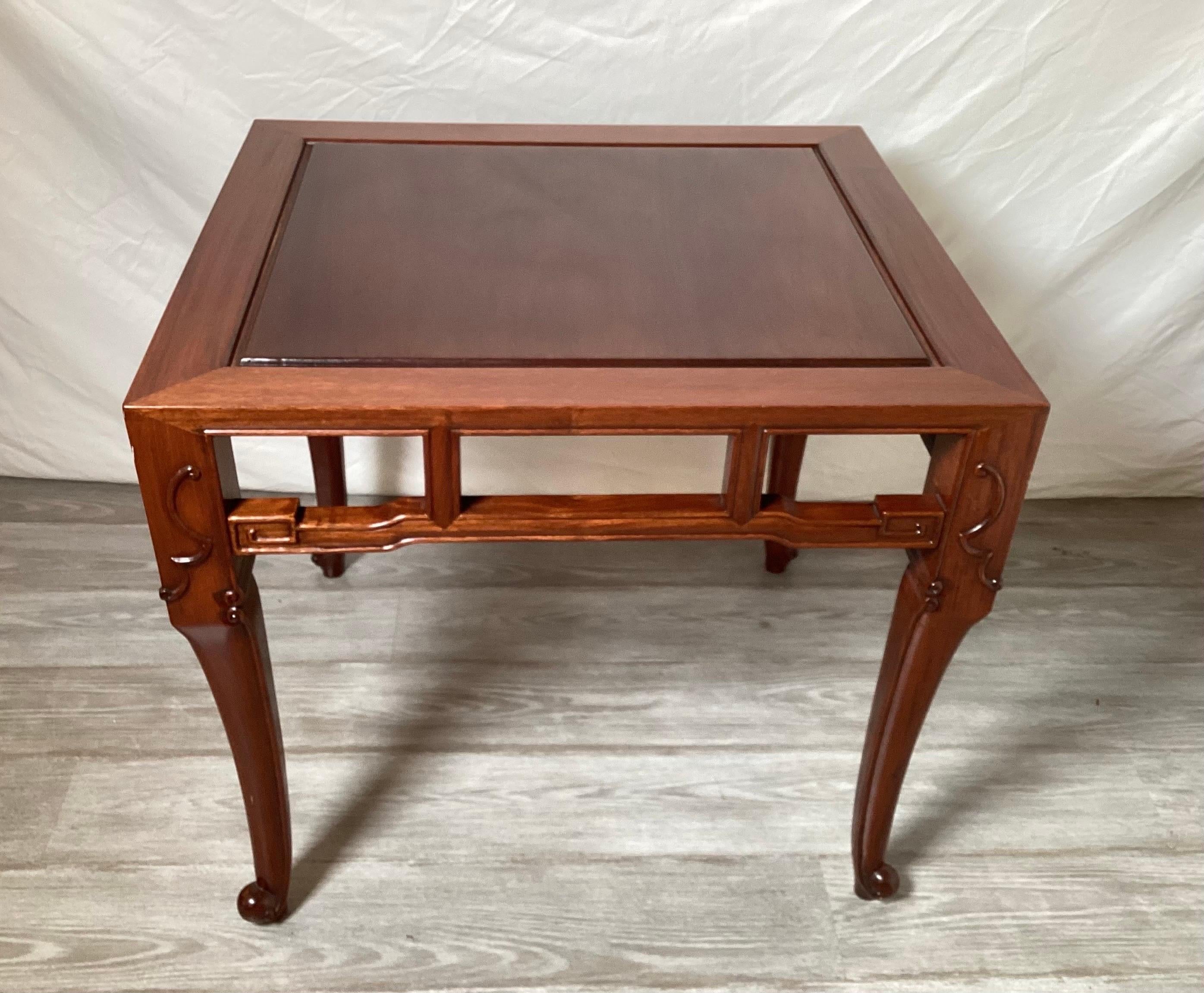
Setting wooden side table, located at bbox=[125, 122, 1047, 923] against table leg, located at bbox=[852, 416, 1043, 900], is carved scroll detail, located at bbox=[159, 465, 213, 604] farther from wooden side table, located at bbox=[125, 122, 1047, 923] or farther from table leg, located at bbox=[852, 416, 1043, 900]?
table leg, located at bbox=[852, 416, 1043, 900]

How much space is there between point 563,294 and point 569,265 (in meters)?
0.05

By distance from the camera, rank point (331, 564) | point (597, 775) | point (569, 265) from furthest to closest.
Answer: point (331, 564) < point (597, 775) < point (569, 265)

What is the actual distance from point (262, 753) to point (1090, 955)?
81cm

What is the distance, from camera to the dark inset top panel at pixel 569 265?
876mm

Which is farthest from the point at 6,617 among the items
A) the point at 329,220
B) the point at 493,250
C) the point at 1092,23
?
the point at 1092,23

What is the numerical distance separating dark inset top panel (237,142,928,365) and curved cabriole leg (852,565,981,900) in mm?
218

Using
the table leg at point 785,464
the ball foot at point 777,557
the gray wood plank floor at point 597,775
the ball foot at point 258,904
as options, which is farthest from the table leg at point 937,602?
the ball foot at point 258,904

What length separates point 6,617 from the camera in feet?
4.77

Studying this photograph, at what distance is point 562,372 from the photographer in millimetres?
848

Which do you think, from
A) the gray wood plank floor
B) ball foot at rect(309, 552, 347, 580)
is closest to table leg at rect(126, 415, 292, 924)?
the gray wood plank floor

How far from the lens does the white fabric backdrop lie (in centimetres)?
134

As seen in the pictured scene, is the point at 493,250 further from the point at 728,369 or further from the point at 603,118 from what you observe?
the point at 603,118

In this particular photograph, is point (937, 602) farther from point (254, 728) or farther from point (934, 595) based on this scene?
point (254, 728)

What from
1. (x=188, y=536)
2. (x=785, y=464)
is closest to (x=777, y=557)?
(x=785, y=464)
